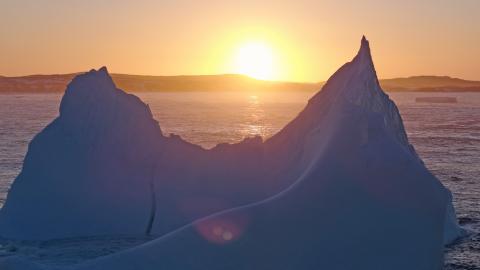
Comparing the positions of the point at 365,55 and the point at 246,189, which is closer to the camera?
the point at 365,55

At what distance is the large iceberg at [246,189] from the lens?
9195 mm

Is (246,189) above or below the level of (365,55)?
below

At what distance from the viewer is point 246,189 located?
14500 mm

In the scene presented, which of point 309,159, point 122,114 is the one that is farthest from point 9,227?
point 309,159

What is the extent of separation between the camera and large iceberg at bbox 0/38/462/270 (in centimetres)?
920

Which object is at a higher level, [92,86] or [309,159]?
[92,86]

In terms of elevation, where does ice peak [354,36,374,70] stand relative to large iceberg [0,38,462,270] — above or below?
above

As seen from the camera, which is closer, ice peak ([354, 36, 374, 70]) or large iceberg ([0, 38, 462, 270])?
large iceberg ([0, 38, 462, 270])

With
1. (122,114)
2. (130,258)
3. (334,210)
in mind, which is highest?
(122,114)

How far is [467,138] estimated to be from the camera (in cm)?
4150

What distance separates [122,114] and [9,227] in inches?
153

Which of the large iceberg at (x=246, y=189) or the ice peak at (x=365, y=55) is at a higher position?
the ice peak at (x=365, y=55)

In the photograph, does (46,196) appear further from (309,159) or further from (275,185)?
(309,159)

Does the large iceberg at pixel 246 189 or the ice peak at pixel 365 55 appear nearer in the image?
the large iceberg at pixel 246 189
